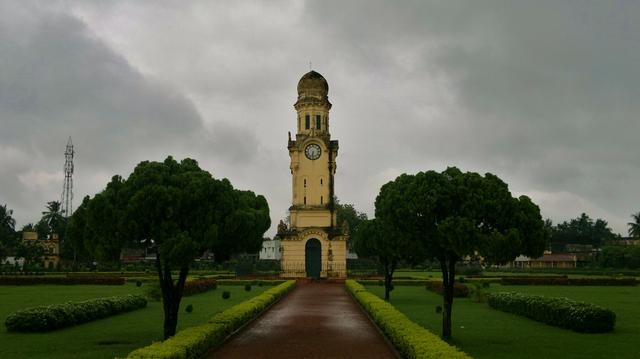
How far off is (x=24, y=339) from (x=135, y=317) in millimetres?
8337

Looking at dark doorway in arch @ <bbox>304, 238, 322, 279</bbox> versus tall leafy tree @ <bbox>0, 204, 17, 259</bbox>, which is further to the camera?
tall leafy tree @ <bbox>0, 204, 17, 259</bbox>

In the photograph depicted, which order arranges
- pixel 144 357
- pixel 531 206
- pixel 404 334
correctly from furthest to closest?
pixel 531 206 → pixel 404 334 → pixel 144 357

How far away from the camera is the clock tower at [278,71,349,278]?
65875 millimetres

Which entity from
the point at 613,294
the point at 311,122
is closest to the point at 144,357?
the point at 613,294

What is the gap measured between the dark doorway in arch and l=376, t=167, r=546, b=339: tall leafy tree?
42731mm

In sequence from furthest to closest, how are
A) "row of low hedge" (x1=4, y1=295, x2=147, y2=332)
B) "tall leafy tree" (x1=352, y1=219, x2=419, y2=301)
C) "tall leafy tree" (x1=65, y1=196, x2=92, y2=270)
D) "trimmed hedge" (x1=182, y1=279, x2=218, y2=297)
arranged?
"trimmed hedge" (x1=182, y1=279, x2=218, y2=297) → "tall leafy tree" (x1=352, y1=219, x2=419, y2=301) → "row of low hedge" (x1=4, y1=295, x2=147, y2=332) → "tall leafy tree" (x1=65, y1=196, x2=92, y2=270)

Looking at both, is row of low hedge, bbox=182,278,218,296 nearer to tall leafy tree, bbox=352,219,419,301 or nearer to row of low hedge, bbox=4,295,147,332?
row of low hedge, bbox=4,295,147,332

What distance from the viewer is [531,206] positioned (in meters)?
21.7

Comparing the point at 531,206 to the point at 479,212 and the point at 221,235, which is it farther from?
the point at 221,235

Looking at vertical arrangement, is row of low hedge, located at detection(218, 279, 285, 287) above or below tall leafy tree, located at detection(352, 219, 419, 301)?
below

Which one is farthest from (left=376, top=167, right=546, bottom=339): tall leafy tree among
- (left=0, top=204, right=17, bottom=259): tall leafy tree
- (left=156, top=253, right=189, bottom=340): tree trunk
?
(left=0, top=204, right=17, bottom=259): tall leafy tree

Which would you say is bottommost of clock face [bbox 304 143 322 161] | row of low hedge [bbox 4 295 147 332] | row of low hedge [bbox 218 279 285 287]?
row of low hedge [bbox 218 279 285 287]

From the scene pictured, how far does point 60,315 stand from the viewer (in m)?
25.4

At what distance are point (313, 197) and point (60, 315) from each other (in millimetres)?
43957
